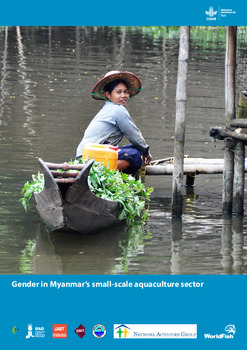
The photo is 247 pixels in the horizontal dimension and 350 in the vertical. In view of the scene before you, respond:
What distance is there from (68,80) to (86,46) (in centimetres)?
953

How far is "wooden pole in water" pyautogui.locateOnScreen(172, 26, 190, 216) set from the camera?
314 inches

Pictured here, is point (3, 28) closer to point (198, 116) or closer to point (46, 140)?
point (198, 116)

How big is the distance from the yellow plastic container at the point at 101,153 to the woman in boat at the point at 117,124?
16.3 inches

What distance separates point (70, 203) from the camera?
7.23m

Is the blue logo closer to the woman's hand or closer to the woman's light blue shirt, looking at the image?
the woman's light blue shirt

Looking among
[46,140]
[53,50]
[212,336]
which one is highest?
[53,50]

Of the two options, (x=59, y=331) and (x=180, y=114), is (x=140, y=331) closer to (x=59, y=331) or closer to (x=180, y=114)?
(x=59, y=331)

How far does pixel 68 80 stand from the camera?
66.6 ft

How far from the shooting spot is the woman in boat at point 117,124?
8.92 metres

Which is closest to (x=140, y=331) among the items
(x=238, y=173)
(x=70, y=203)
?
(x=70, y=203)

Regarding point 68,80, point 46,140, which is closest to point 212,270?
point 46,140
